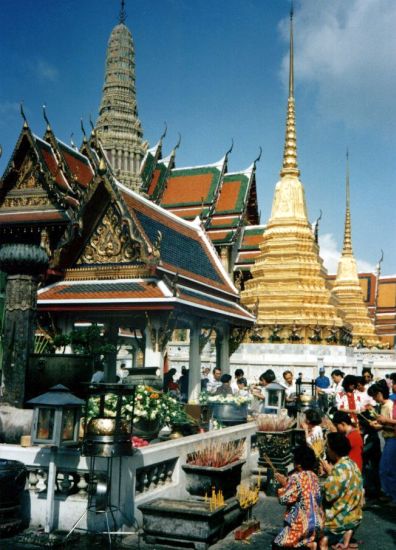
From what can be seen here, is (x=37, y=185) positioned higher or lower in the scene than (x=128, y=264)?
higher

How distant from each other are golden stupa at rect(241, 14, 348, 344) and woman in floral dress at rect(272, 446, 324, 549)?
2214cm

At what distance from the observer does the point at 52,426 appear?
613 cm

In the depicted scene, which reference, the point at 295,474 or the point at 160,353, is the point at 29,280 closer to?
the point at 295,474

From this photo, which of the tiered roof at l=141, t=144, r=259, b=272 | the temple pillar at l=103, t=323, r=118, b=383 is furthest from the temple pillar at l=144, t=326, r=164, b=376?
the tiered roof at l=141, t=144, r=259, b=272

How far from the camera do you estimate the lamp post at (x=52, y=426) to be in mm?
6051

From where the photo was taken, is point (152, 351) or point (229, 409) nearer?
point (229, 409)

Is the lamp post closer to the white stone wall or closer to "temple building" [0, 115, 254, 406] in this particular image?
"temple building" [0, 115, 254, 406]

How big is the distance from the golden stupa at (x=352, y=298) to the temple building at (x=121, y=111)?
1567 cm

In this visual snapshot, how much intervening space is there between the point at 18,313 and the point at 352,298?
36.2 metres

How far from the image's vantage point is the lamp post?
6051mm

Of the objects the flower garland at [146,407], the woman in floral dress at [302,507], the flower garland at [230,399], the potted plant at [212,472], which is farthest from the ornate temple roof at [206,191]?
the woman in floral dress at [302,507]

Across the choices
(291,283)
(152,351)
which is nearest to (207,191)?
(291,283)

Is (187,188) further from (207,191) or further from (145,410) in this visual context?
(145,410)

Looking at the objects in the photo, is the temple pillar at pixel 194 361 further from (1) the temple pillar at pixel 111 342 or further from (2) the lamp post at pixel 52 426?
(2) the lamp post at pixel 52 426
